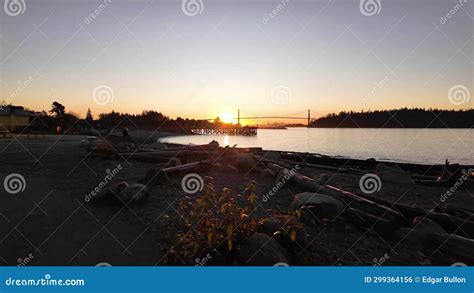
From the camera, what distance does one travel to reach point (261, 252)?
4203 millimetres

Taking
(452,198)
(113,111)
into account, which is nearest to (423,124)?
(113,111)

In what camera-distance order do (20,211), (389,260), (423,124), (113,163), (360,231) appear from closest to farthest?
(389,260) → (360,231) → (20,211) → (113,163) → (423,124)

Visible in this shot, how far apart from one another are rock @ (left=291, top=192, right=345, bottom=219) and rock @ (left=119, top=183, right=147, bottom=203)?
4.14 metres

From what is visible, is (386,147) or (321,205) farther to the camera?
(386,147)

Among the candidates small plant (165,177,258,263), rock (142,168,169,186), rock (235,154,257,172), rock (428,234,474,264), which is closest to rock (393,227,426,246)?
rock (428,234,474,264)

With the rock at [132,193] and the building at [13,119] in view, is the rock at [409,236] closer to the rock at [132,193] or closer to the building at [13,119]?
the rock at [132,193]

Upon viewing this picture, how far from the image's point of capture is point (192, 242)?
4.59 m

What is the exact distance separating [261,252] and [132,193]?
4762 mm

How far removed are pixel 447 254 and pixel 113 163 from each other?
14.6 m

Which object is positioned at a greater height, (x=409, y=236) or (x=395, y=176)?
(x=395, y=176)

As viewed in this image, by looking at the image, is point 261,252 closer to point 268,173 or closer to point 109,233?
point 109,233

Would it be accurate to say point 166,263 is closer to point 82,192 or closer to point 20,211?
point 20,211

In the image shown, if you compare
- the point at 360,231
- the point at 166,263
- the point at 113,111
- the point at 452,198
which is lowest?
the point at 166,263

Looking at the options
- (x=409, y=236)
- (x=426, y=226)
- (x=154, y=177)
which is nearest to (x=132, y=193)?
(x=154, y=177)
